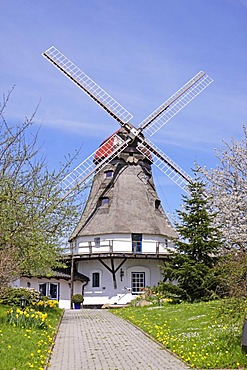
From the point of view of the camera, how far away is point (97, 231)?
3391cm

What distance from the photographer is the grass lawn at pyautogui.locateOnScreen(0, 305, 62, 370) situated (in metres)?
8.65

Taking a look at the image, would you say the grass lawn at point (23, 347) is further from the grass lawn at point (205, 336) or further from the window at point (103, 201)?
the window at point (103, 201)

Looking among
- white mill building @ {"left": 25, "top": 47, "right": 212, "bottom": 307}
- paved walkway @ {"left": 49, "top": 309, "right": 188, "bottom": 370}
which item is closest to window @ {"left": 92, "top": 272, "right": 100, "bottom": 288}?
Result: white mill building @ {"left": 25, "top": 47, "right": 212, "bottom": 307}

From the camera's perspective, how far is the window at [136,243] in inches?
1318

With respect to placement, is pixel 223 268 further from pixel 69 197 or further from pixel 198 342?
pixel 69 197

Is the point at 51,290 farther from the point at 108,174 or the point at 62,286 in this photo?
the point at 108,174

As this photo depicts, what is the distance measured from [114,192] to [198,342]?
2505 cm

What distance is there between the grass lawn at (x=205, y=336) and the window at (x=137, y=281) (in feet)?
56.2

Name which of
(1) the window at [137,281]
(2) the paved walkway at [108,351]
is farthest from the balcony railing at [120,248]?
(2) the paved walkway at [108,351]

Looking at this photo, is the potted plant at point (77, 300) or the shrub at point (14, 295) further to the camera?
the potted plant at point (77, 300)

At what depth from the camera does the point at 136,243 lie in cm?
3366

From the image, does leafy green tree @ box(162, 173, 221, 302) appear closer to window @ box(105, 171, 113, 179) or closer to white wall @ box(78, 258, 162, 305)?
white wall @ box(78, 258, 162, 305)

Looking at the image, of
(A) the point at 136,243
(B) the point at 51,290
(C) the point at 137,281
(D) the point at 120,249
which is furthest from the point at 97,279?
(A) the point at 136,243

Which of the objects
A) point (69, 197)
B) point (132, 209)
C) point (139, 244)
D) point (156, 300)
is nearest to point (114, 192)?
point (132, 209)
